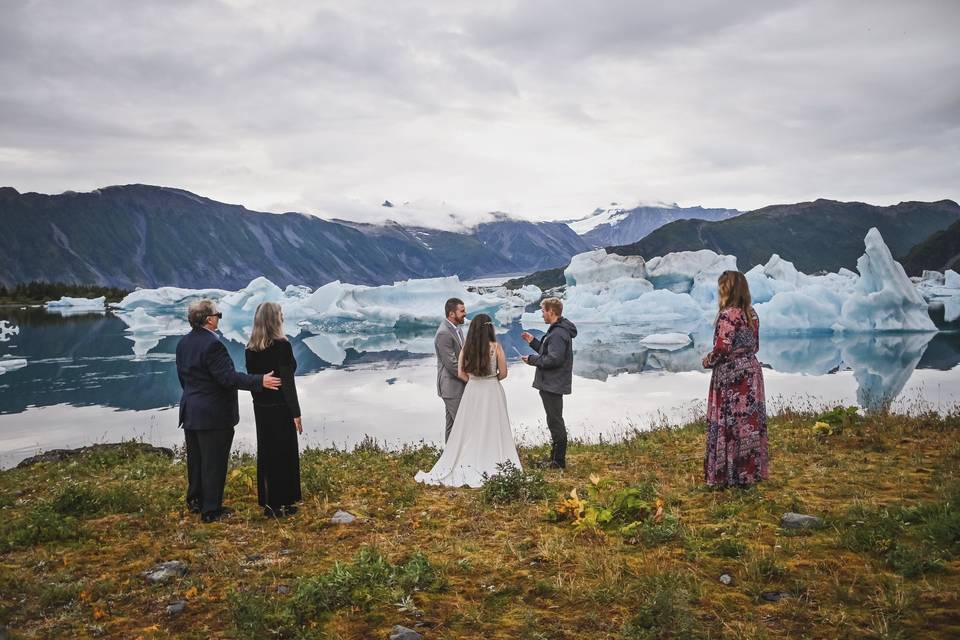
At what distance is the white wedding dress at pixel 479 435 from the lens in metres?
8.02

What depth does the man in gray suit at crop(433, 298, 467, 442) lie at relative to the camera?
8.77 metres

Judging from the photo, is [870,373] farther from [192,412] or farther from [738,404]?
[192,412]

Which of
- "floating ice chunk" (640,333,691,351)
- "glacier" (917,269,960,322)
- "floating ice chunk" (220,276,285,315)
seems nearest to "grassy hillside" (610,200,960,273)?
"glacier" (917,269,960,322)

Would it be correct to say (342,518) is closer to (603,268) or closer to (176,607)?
(176,607)

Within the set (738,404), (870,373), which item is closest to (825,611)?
(738,404)

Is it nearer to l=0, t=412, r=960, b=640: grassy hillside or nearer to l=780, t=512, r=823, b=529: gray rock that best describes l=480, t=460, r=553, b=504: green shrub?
l=0, t=412, r=960, b=640: grassy hillside

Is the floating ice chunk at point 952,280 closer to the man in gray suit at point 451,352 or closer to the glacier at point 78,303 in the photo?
the man in gray suit at point 451,352

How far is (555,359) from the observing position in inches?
317

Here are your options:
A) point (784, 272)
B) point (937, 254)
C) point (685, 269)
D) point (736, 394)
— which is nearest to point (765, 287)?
point (784, 272)

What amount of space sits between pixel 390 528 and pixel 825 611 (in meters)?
3.51

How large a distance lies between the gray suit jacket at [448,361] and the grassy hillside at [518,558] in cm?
136

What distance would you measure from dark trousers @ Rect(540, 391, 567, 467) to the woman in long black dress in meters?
2.86

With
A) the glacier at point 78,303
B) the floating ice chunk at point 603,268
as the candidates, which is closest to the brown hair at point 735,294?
the floating ice chunk at point 603,268

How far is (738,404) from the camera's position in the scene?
6605 mm
